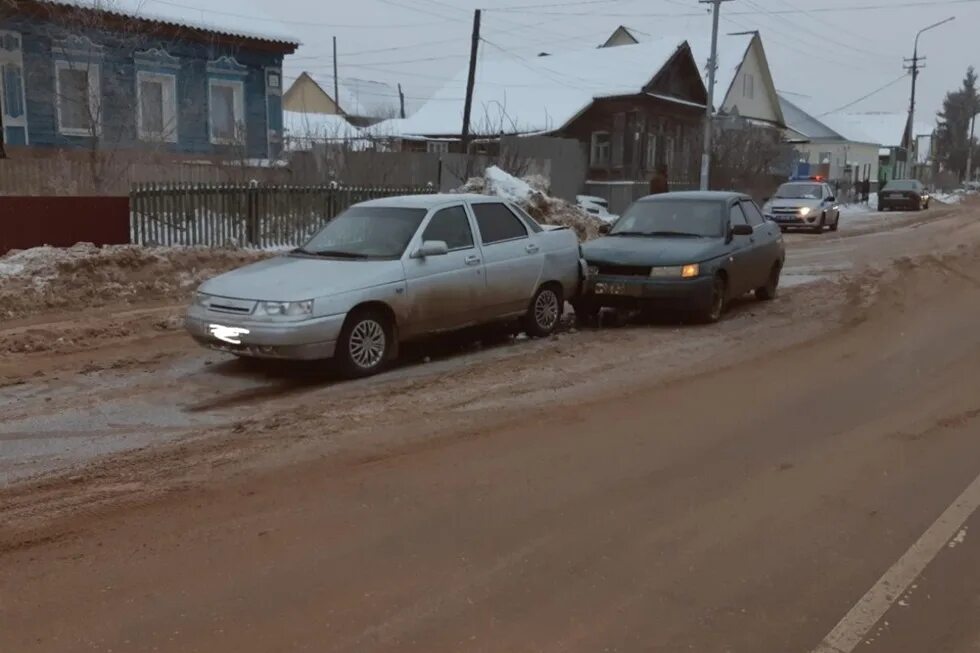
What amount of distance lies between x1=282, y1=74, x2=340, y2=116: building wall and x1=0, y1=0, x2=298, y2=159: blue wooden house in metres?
50.3

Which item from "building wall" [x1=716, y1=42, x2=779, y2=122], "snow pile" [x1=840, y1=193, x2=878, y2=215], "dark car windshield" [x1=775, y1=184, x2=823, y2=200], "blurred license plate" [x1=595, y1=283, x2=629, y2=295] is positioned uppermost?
"building wall" [x1=716, y1=42, x2=779, y2=122]

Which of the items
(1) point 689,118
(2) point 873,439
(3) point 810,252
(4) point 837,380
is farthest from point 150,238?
(1) point 689,118

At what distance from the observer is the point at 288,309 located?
7.75 metres

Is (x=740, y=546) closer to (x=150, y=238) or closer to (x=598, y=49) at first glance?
(x=150, y=238)

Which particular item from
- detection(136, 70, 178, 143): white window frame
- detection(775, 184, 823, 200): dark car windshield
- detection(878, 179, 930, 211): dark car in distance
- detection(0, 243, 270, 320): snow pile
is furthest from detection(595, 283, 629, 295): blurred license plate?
detection(878, 179, 930, 211): dark car in distance

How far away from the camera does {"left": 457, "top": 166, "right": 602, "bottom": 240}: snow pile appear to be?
20.4 metres

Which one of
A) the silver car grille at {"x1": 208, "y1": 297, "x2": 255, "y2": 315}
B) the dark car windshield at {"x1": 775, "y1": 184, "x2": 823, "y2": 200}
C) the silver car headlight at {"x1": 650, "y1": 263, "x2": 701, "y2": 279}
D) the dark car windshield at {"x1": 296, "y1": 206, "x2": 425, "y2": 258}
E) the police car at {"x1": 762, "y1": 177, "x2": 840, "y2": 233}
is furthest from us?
the dark car windshield at {"x1": 775, "y1": 184, "x2": 823, "y2": 200}

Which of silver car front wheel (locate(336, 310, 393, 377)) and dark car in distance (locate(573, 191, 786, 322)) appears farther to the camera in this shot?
dark car in distance (locate(573, 191, 786, 322))

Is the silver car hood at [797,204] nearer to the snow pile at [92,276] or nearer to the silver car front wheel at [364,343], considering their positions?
A: the snow pile at [92,276]

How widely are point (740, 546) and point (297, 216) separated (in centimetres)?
1473

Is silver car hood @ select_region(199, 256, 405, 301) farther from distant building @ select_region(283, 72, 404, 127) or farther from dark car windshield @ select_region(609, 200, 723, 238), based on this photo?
distant building @ select_region(283, 72, 404, 127)

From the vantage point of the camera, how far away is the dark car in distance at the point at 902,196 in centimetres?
4538

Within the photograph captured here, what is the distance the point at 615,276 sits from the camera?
35.6 ft

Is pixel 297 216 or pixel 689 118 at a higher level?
pixel 689 118
